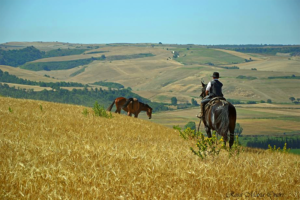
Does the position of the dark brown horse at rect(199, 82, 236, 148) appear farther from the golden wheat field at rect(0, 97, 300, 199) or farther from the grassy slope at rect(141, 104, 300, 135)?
the grassy slope at rect(141, 104, 300, 135)

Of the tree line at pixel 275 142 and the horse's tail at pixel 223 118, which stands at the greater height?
the horse's tail at pixel 223 118

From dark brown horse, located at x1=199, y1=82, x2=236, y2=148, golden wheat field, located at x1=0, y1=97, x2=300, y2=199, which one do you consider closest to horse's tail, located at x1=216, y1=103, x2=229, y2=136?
dark brown horse, located at x1=199, y1=82, x2=236, y2=148

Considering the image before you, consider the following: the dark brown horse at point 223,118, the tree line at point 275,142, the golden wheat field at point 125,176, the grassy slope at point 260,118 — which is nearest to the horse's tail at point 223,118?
the dark brown horse at point 223,118

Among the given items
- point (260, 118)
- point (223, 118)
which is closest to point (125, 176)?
→ point (223, 118)

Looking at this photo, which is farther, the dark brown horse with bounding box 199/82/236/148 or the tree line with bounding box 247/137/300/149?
the tree line with bounding box 247/137/300/149

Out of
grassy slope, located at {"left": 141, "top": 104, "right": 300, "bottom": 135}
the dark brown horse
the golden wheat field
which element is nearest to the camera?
the golden wheat field

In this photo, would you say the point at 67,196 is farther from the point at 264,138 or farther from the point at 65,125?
the point at 264,138

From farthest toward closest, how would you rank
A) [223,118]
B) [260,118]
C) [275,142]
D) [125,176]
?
[260,118]
[275,142]
[223,118]
[125,176]

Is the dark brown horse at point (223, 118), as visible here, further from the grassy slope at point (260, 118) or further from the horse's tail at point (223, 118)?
the grassy slope at point (260, 118)

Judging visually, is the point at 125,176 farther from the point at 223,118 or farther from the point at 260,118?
the point at 260,118

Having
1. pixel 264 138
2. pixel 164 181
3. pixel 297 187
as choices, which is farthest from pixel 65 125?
pixel 264 138

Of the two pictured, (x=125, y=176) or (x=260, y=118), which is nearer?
(x=125, y=176)

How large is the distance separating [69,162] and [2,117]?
833 centimetres

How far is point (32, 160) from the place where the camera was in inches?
288
